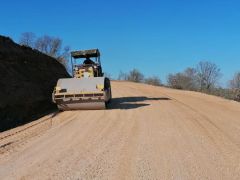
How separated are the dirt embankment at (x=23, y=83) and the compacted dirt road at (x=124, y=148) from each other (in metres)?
1.66

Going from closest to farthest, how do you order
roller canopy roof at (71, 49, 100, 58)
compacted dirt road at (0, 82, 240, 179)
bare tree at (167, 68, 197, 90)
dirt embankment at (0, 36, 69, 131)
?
compacted dirt road at (0, 82, 240, 179)
dirt embankment at (0, 36, 69, 131)
roller canopy roof at (71, 49, 100, 58)
bare tree at (167, 68, 197, 90)

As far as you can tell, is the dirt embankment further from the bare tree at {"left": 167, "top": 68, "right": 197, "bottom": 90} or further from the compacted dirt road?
the bare tree at {"left": 167, "top": 68, "right": 197, "bottom": 90}

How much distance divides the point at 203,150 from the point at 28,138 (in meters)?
5.00

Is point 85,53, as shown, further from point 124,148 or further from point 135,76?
point 135,76

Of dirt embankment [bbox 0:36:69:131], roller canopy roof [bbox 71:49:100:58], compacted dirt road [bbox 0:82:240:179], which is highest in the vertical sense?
roller canopy roof [bbox 71:49:100:58]

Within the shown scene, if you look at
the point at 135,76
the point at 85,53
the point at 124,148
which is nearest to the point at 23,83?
the point at 85,53

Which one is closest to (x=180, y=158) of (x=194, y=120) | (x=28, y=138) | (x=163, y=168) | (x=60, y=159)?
(x=163, y=168)

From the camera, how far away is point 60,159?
962 cm

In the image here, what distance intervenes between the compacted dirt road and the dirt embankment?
166 centimetres

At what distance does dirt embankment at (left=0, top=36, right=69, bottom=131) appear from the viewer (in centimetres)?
1757

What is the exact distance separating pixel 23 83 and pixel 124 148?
11.4 m

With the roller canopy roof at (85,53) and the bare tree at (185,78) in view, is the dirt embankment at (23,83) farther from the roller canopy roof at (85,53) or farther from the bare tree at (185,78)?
the bare tree at (185,78)

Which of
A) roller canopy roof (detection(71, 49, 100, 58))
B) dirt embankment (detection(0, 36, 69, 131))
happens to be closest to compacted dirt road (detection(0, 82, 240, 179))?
dirt embankment (detection(0, 36, 69, 131))

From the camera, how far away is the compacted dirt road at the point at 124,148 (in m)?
8.52
